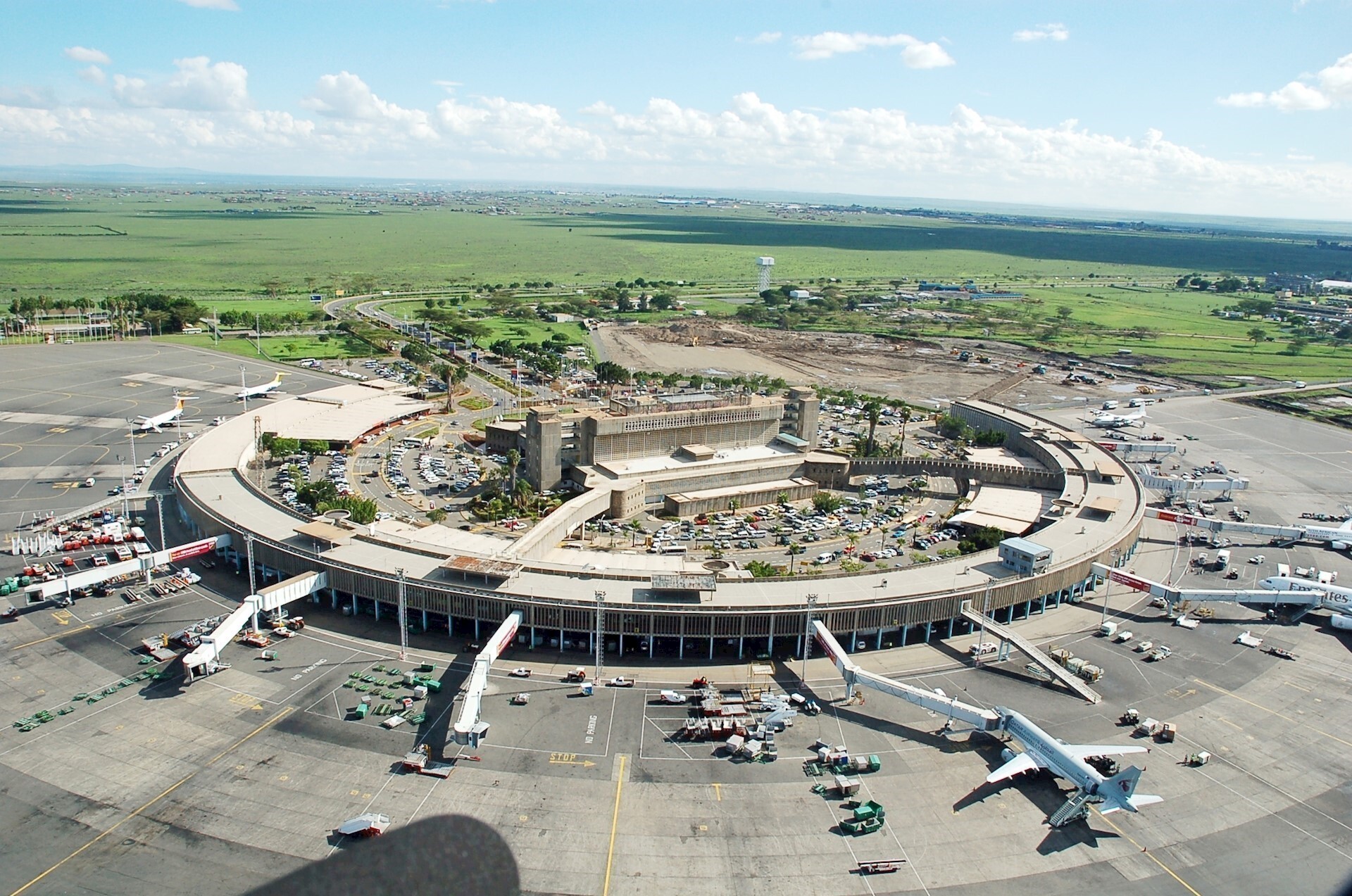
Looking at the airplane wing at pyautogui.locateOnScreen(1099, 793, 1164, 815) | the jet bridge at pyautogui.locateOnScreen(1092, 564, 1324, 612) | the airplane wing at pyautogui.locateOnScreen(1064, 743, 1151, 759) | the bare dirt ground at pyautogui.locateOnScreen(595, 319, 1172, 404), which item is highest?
the bare dirt ground at pyautogui.locateOnScreen(595, 319, 1172, 404)

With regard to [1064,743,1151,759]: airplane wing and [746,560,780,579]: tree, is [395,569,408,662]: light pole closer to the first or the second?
[746,560,780,579]: tree

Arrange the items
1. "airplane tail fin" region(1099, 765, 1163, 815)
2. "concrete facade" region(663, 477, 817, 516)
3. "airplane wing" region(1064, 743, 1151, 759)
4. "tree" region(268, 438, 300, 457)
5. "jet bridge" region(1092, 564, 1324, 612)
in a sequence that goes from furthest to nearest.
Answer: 1. "tree" region(268, 438, 300, 457)
2. "concrete facade" region(663, 477, 817, 516)
3. "jet bridge" region(1092, 564, 1324, 612)
4. "airplane wing" region(1064, 743, 1151, 759)
5. "airplane tail fin" region(1099, 765, 1163, 815)

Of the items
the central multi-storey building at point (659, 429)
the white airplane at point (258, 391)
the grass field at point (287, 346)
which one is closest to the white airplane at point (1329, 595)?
the central multi-storey building at point (659, 429)

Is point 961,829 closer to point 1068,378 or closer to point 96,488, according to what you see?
point 96,488

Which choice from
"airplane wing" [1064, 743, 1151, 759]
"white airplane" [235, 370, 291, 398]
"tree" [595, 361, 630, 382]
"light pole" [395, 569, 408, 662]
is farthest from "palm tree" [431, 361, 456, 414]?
"airplane wing" [1064, 743, 1151, 759]

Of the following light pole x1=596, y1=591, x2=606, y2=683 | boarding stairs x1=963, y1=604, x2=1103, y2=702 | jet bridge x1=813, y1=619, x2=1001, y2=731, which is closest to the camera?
jet bridge x1=813, y1=619, x2=1001, y2=731

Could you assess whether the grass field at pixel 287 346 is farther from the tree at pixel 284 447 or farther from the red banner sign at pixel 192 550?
the red banner sign at pixel 192 550

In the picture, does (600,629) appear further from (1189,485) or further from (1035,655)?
(1189,485)

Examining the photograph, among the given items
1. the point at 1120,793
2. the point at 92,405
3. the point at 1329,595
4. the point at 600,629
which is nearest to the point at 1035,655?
the point at 1120,793
